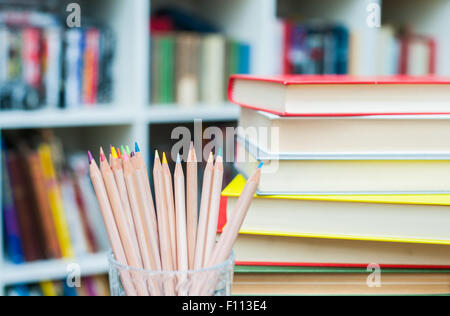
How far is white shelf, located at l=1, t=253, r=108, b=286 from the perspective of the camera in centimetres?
132

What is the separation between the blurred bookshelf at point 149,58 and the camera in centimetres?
136

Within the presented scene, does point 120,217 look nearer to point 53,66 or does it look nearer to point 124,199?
point 124,199

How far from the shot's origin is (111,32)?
4.72 feet

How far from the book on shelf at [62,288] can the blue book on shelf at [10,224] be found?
7 centimetres

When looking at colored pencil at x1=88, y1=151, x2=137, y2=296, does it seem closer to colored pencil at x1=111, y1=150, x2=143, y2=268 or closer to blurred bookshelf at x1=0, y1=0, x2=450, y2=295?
colored pencil at x1=111, y1=150, x2=143, y2=268

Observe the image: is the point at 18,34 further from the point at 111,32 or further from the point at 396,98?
the point at 396,98

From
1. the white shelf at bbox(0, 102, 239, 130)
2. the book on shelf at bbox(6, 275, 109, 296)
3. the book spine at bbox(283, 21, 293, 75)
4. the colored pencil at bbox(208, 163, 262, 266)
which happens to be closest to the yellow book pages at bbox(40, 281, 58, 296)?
the book on shelf at bbox(6, 275, 109, 296)

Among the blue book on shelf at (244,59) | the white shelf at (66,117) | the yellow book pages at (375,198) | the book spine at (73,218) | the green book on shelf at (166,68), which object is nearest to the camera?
the yellow book pages at (375,198)

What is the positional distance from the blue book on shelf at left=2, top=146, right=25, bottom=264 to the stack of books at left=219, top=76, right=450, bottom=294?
93cm

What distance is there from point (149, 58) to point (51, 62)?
0.25 m

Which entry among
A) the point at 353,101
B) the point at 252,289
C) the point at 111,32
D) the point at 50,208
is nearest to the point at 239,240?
the point at 252,289

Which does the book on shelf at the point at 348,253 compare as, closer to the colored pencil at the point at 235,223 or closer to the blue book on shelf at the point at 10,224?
the colored pencil at the point at 235,223

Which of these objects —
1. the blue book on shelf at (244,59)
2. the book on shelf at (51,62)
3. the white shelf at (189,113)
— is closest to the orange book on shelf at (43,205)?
the book on shelf at (51,62)
